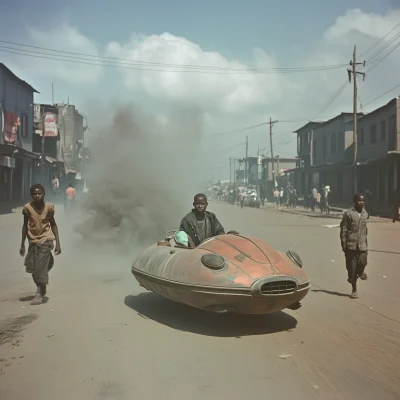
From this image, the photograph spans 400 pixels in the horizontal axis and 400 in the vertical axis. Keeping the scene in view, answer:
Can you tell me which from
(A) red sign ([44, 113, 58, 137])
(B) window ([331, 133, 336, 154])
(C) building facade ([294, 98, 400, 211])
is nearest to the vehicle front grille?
(C) building facade ([294, 98, 400, 211])

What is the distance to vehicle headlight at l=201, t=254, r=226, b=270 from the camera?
537 centimetres

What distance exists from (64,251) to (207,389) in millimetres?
9399

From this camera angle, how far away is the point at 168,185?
16406 mm

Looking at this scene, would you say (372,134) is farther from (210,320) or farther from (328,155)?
(210,320)

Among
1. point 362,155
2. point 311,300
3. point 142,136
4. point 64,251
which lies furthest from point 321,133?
point 311,300

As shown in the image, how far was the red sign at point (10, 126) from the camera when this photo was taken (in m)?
30.2

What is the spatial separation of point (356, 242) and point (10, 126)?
28.0 meters

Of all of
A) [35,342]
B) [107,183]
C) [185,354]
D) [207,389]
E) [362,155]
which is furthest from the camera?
[362,155]

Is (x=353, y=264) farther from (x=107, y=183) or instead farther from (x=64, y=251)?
(x=107, y=183)

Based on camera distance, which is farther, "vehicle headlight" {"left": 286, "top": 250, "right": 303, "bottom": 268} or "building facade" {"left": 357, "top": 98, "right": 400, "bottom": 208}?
"building facade" {"left": 357, "top": 98, "right": 400, "bottom": 208}

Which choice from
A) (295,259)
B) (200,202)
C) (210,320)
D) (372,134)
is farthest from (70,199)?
(372,134)

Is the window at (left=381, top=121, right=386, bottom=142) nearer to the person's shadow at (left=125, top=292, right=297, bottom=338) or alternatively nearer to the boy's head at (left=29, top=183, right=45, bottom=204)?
the person's shadow at (left=125, top=292, right=297, bottom=338)

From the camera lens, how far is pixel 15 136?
32.1 m

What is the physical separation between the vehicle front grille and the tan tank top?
11.6 ft
